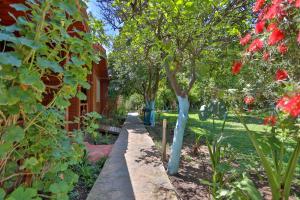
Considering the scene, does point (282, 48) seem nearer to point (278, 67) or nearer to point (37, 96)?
point (278, 67)

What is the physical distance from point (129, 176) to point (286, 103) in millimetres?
4470

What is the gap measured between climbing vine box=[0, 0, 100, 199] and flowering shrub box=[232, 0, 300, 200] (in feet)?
5.18

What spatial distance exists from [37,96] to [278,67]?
2475mm

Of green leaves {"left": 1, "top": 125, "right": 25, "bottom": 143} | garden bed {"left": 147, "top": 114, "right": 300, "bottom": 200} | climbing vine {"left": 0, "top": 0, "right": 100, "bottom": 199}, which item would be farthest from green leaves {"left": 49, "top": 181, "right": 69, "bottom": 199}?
garden bed {"left": 147, "top": 114, "right": 300, "bottom": 200}

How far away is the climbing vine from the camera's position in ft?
5.72

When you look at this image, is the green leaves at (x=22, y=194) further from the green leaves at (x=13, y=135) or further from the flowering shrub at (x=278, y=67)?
the flowering shrub at (x=278, y=67)

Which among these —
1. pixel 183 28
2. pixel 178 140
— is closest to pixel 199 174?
pixel 178 140

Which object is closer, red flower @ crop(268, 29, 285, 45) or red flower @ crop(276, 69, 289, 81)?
red flower @ crop(268, 29, 285, 45)

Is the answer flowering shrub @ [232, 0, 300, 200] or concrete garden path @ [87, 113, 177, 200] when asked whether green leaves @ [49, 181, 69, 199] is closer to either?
flowering shrub @ [232, 0, 300, 200]

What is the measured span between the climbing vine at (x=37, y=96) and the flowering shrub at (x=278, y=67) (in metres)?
1.58

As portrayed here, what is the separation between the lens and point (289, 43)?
277 cm

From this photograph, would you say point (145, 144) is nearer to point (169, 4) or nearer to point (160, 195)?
point (160, 195)

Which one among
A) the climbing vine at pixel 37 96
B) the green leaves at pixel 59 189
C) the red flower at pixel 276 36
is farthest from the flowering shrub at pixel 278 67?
the green leaves at pixel 59 189

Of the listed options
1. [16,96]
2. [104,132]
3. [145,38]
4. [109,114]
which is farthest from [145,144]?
[109,114]
